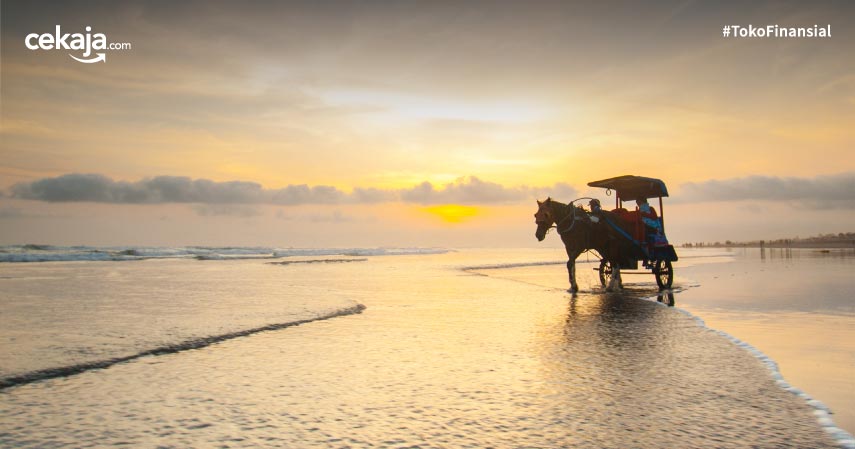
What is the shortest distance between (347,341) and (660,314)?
6.16 metres

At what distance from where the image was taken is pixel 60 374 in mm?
5309

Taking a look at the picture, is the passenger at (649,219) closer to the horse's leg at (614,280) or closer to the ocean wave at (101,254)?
the horse's leg at (614,280)

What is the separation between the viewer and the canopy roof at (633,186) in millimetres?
16453

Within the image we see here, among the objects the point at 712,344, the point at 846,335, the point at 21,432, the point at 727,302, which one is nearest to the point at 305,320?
the point at 21,432

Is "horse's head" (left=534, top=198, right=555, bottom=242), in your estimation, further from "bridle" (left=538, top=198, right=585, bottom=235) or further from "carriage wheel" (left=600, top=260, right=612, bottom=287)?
"carriage wheel" (left=600, top=260, right=612, bottom=287)

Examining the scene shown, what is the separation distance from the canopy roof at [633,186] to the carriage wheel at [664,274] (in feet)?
7.17

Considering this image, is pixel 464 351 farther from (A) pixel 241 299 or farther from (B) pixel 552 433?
(A) pixel 241 299

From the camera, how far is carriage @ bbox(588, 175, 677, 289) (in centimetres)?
1545

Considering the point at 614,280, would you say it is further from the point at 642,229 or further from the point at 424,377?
the point at 424,377

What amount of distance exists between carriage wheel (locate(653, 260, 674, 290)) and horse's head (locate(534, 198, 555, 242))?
355 centimetres

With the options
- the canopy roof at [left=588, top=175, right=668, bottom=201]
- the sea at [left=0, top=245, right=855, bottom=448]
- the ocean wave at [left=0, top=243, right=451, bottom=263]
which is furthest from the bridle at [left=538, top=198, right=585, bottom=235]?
the ocean wave at [left=0, top=243, right=451, bottom=263]

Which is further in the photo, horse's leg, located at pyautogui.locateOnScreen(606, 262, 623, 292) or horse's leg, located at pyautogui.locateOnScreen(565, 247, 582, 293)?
horse's leg, located at pyautogui.locateOnScreen(606, 262, 623, 292)

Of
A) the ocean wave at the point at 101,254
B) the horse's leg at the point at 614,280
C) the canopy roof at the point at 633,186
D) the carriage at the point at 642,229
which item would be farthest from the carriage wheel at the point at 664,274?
the ocean wave at the point at 101,254

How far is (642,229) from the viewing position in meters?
15.7
